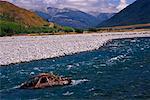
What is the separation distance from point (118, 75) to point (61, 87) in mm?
8130

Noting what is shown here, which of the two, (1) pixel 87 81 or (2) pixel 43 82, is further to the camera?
(1) pixel 87 81

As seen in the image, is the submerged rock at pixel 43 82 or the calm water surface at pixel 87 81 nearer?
the calm water surface at pixel 87 81

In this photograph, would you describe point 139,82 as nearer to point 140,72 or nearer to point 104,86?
point 104,86

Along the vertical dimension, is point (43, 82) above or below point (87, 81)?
above

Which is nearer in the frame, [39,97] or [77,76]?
[39,97]

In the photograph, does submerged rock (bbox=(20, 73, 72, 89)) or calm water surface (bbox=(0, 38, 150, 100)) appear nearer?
calm water surface (bbox=(0, 38, 150, 100))

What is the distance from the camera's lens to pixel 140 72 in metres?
40.3

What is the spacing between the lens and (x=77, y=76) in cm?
3888

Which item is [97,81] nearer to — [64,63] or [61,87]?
[61,87]

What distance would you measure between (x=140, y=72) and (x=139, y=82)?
6371 mm

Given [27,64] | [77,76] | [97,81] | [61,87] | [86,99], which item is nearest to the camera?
[86,99]

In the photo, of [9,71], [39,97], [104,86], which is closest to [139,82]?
[104,86]

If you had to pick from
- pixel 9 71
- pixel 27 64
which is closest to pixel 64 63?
pixel 27 64

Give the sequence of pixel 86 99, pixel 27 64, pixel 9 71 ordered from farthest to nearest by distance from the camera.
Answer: pixel 27 64
pixel 9 71
pixel 86 99
